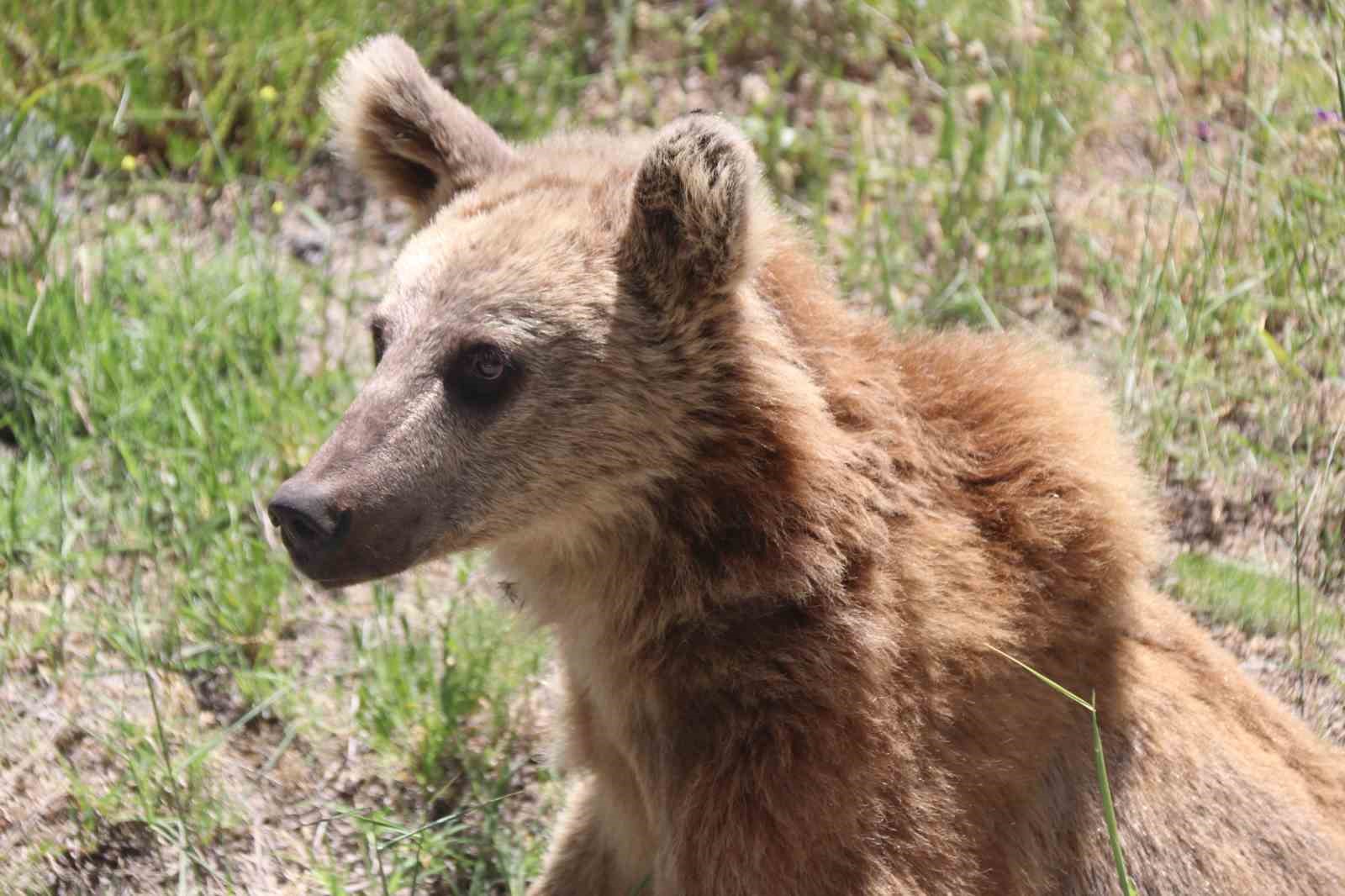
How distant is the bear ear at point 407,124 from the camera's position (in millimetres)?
3609

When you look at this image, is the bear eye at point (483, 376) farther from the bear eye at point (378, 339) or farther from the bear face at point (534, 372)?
the bear eye at point (378, 339)

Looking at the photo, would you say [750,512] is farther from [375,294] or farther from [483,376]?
[375,294]

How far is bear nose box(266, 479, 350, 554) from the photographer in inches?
117

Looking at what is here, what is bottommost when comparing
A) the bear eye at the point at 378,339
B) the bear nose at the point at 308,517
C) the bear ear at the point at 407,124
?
the bear nose at the point at 308,517

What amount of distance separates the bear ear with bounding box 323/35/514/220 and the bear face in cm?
35

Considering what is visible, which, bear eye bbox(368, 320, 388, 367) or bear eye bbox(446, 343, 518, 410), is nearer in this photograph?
bear eye bbox(446, 343, 518, 410)

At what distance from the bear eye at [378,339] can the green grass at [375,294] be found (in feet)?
3.71

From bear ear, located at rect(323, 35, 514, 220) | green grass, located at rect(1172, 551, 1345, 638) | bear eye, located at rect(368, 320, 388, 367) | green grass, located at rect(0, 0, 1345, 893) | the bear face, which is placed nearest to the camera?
the bear face

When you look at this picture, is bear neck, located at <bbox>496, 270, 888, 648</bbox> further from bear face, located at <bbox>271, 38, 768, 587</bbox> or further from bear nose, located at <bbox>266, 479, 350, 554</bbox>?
bear nose, located at <bbox>266, 479, 350, 554</bbox>

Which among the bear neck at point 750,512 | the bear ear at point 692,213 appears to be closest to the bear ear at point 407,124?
the bear ear at point 692,213

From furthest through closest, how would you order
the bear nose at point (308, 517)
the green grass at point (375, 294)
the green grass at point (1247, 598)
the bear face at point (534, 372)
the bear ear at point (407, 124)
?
1. the green grass at point (1247, 598)
2. the green grass at point (375, 294)
3. the bear ear at point (407, 124)
4. the bear face at point (534, 372)
5. the bear nose at point (308, 517)

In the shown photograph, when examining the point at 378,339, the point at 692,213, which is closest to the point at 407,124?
Answer: the point at 378,339

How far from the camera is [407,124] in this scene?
366 cm

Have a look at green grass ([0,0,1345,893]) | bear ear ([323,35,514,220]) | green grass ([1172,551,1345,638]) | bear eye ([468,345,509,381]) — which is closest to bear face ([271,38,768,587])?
bear eye ([468,345,509,381])
